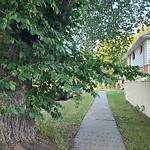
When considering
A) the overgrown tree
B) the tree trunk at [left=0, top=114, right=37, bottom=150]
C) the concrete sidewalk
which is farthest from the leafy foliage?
the concrete sidewalk

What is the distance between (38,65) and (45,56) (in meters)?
0.32

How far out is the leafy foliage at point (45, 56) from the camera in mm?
2611

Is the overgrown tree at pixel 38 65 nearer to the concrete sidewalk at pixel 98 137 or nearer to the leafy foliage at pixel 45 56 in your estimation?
the leafy foliage at pixel 45 56

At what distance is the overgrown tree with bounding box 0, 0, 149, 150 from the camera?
106 inches

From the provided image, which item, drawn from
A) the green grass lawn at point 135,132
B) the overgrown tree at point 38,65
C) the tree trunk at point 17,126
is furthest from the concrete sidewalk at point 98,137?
the overgrown tree at point 38,65

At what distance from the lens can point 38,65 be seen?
112 inches

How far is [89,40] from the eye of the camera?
27.5 feet

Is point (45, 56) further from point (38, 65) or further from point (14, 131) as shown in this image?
point (14, 131)

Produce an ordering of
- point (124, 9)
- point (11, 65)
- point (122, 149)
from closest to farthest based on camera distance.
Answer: point (11, 65), point (122, 149), point (124, 9)

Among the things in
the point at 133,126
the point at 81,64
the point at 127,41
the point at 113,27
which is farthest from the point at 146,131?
the point at 81,64

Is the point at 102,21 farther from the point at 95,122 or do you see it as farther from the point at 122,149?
the point at 122,149

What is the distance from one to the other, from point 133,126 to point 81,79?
14.1 ft

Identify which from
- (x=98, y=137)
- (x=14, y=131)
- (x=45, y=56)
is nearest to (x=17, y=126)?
(x=14, y=131)

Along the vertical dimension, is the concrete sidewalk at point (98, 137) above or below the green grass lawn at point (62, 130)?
below
